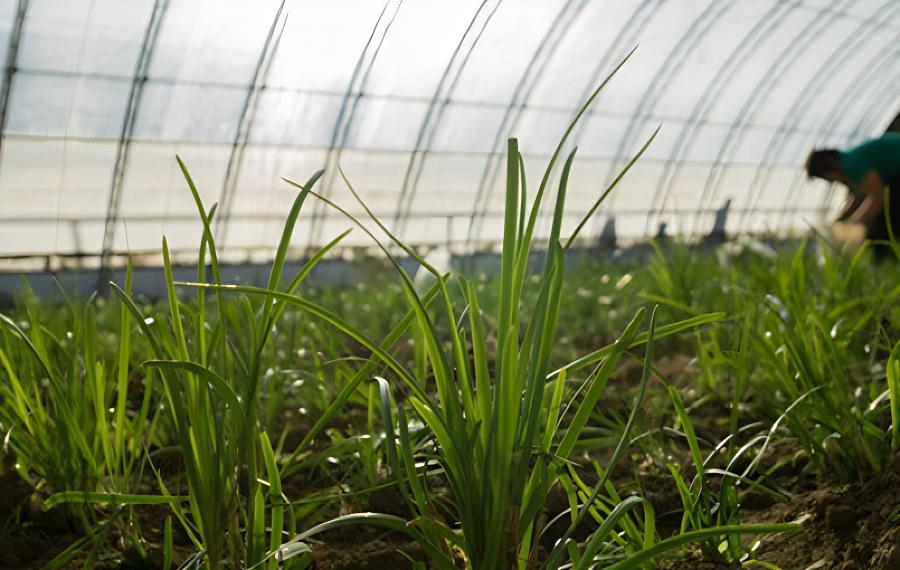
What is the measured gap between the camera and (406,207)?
9.69 metres

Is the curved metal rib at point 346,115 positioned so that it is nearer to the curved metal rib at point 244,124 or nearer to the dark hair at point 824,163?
the curved metal rib at point 244,124

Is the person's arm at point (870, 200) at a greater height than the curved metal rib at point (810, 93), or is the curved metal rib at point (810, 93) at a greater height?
the curved metal rib at point (810, 93)

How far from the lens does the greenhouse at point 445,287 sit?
1.16m

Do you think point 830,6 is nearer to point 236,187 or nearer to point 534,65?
point 534,65

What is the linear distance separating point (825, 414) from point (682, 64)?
10.4 meters

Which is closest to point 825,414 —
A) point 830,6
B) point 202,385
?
point 202,385

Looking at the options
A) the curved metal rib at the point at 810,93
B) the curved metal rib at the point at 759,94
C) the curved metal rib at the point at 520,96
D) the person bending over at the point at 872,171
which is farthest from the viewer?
the curved metal rib at the point at 810,93

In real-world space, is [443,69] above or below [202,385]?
above

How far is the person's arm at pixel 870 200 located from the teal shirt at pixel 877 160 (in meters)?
0.09

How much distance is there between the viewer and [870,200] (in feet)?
17.2

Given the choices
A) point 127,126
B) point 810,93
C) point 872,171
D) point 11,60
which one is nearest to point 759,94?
point 810,93

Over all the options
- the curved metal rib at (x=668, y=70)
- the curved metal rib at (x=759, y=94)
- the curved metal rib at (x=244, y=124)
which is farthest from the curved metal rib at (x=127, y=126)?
the curved metal rib at (x=759, y=94)

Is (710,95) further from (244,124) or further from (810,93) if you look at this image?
(244,124)

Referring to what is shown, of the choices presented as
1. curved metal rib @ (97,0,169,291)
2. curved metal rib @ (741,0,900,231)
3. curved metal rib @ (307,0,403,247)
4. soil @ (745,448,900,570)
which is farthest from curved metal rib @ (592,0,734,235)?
soil @ (745,448,900,570)
